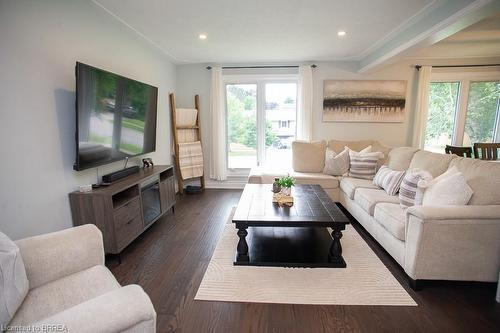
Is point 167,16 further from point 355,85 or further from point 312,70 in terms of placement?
point 355,85

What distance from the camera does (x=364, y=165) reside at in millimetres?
3570

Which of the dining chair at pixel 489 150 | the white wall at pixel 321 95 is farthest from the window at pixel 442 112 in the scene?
the dining chair at pixel 489 150

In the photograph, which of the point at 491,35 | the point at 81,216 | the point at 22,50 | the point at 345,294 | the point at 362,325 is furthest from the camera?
the point at 491,35

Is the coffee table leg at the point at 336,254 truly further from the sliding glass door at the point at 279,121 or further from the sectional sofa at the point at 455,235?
the sliding glass door at the point at 279,121

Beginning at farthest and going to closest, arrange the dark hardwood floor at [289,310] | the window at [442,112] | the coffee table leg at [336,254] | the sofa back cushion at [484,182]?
the window at [442,112] → the coffee table leg at [336,254] → the sofa back cushion at [484,182] → the dark hardwood floor at [289,310]

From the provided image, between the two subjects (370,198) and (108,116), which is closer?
(108,116)

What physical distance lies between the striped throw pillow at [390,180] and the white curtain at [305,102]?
1.73 m

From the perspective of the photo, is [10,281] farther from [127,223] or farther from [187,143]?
[187,143]

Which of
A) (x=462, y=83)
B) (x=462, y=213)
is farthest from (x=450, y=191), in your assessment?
(x=462, y=83)

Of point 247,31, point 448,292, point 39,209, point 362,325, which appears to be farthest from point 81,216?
point 448,292

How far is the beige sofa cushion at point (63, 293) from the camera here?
3.58ft

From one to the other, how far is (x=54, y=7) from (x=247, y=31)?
1.94 metres

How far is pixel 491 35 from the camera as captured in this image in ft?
11.3

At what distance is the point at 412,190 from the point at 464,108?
329 centimetres
